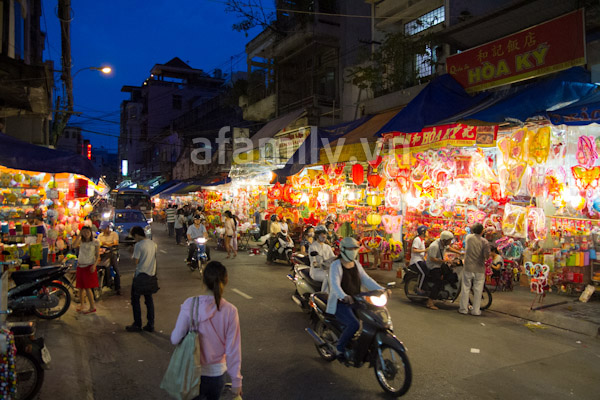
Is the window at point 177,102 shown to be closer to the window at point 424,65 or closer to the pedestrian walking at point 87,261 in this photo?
the window at point 424,65

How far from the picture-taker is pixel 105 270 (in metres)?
9.77

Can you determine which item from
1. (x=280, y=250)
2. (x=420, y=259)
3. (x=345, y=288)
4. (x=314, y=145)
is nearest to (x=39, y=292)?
(x=345, y=288)

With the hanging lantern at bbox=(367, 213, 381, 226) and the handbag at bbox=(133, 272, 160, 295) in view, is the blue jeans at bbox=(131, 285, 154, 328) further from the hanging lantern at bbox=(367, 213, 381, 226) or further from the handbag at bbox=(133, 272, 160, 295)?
the hanging lantern at bbox=(367, 213, 381, 226)

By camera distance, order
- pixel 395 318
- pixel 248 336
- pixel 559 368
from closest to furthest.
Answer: pixel 559 368 → pixel 248 336 → pixel 395 318

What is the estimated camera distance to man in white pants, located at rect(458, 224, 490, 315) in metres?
8.07

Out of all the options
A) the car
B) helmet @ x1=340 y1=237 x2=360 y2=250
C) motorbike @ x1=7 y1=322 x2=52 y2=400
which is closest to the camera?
motorbike @ x1=7 y1=322 x2=52 y2=400

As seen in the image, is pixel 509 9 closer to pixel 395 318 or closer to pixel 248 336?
pixel 395 318

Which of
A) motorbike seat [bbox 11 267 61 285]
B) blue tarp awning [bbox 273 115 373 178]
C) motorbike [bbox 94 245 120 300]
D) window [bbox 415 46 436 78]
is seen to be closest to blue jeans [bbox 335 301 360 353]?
motorbike seat [bbox 11 267 61 285]

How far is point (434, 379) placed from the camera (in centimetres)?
502

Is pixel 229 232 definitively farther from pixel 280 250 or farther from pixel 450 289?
pixel 450 289

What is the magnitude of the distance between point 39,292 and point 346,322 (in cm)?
565

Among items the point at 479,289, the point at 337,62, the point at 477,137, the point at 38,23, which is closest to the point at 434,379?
the point at 479,289

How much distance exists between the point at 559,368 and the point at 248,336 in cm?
441

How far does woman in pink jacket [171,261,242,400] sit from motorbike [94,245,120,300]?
690cm
